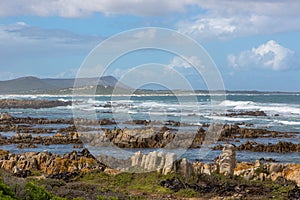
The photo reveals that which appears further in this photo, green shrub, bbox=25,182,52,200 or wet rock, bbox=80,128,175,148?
wet rock, bbox=80,128,175,148

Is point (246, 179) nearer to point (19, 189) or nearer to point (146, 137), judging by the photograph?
point (19, 189)

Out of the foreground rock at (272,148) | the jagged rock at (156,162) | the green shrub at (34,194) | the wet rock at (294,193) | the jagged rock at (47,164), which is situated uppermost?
the green shrub at (34,194)

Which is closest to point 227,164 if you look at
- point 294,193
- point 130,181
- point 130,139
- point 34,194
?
point 294,193

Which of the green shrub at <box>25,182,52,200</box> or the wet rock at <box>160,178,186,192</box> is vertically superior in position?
the green shrub at <box>25,182,52,200</box>

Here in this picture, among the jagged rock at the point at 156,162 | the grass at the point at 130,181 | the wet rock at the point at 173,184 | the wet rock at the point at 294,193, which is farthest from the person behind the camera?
the jagged rock at the point at 156,162

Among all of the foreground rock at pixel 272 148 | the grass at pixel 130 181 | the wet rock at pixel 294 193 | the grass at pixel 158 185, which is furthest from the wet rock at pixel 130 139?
the wet rock at pixel 294 193

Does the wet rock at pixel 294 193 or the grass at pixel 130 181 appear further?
the grass at pixel 130 181

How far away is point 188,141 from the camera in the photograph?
3225 centimetres

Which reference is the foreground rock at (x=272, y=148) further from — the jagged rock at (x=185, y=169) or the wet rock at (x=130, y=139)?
the jagged rock at (x=185, y=169)

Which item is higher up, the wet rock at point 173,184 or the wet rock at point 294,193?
the wet rock at point 173,184

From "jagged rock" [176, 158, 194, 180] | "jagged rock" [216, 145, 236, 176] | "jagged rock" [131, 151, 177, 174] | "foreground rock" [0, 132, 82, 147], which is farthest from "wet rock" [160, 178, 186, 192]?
"foreground rock" [0, 132, 82, 147]

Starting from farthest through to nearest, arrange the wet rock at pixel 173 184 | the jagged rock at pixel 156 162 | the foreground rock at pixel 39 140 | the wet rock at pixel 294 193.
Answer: the foreground rock at pixel 39 140 → the jagged rock at pixel 156 162 → the wet rock at pixel 173 184 → the wet rock at pixel 294 193

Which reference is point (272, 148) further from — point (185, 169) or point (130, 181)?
point (130, 181)

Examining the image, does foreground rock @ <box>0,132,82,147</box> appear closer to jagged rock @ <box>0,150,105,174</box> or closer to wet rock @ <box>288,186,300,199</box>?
jagged rock @ <box>0,150,105,174</box>
